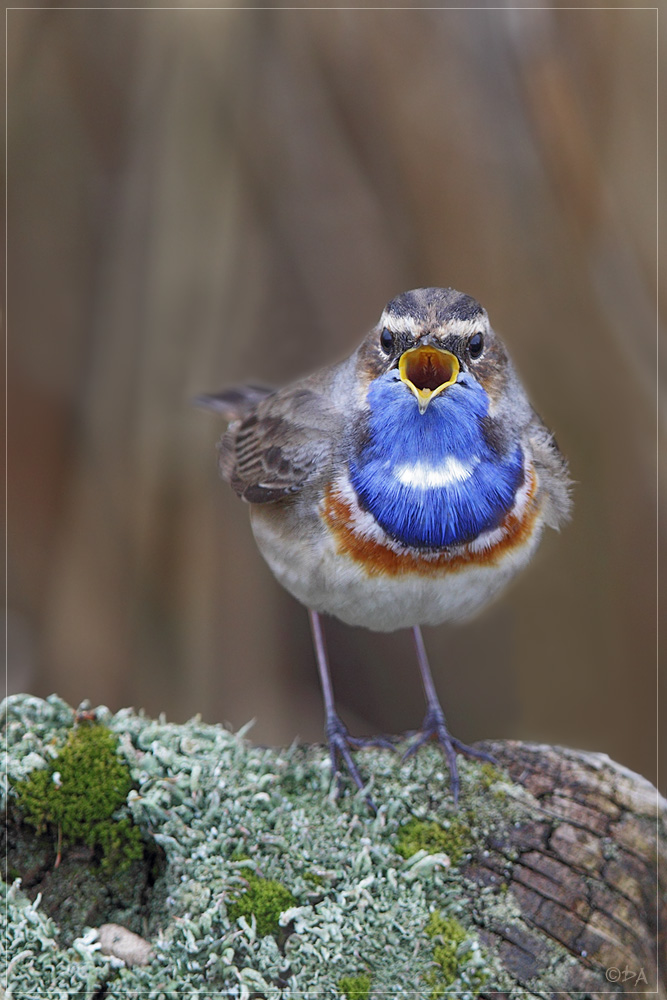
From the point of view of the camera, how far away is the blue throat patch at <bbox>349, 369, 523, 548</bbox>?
8.87 feet

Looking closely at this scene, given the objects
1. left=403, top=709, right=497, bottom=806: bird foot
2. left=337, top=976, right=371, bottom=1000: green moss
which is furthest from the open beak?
left=337, top=976, right=371, bottom=1000: green moss

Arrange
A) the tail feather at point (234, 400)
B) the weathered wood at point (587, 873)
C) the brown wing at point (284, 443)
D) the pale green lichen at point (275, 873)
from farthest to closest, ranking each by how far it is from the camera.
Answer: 1. the tail feather at point (234, 400)
2. the brown wing at point (284, 443)
3. the weathered wood at point (587, 873)
4. the pale green lichen at point (275, 873)

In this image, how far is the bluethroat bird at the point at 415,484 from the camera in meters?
2.64

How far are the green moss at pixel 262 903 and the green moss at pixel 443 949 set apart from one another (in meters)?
0.36

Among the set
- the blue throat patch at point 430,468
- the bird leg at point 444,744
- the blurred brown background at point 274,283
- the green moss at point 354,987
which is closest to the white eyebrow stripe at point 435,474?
the blue throat patch at point 430,468

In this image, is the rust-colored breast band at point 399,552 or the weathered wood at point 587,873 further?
the rust-colored breast band at point 399,552

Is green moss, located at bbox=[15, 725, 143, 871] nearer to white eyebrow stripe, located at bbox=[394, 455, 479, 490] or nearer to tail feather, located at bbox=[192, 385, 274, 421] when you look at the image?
white eyebrow stripe, located at bbox=[394, 455, 479, 490]

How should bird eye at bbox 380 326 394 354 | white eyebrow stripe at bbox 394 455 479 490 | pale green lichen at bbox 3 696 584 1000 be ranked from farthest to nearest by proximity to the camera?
white eyebrow stripe at bbox 394 455 479 490, bird eye at bbox 380 326 394 354, pale green lichen at bbox 3 696 584 1000

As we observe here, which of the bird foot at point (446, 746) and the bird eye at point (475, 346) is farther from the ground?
the bird eye at point (475, 346)

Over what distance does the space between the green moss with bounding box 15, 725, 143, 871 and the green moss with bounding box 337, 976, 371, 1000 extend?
593 millimetres

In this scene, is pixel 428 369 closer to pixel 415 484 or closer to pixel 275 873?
pixel 415 484

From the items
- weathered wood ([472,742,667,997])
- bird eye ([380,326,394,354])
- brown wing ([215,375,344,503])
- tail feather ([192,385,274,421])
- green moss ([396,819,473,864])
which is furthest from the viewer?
tail feather ([192,385,274,421])

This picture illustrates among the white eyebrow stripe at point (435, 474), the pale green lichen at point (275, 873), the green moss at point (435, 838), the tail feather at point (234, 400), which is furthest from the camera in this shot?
the tail feather at point (234, 400)

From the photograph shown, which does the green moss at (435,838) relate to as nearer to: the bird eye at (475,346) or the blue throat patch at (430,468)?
the blue throat patch at (430,468)
